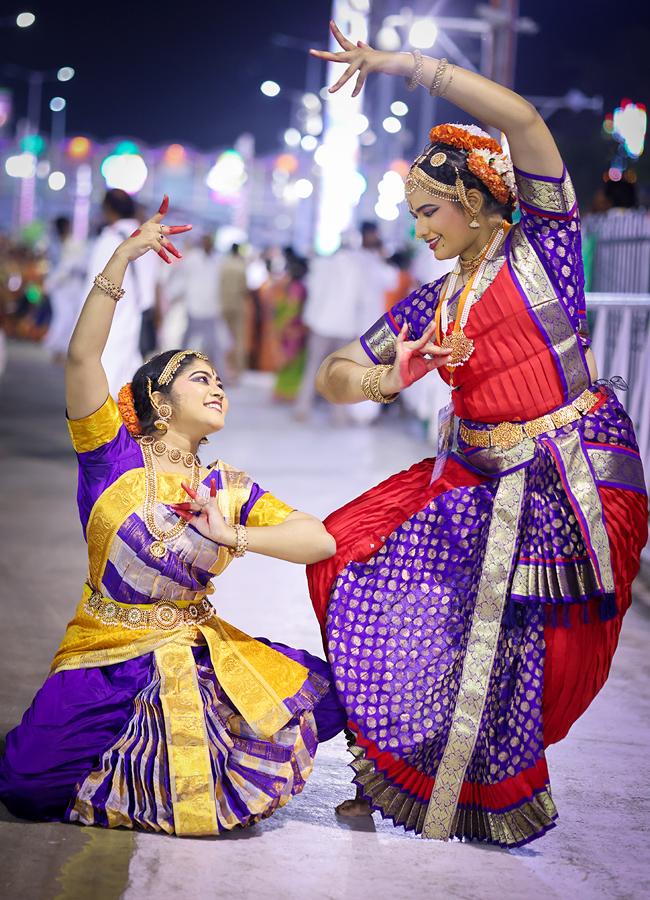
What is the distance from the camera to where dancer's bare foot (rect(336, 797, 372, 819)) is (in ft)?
8.16

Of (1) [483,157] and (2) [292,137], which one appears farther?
(2) [292,137]

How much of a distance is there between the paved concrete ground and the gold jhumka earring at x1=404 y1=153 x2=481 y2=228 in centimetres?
152

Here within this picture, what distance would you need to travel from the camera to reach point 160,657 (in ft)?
7.70

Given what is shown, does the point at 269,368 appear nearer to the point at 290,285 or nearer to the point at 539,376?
the point at 290,285

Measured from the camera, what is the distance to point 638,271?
6.68 m

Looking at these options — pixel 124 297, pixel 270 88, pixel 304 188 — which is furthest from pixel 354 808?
pixel 270 88

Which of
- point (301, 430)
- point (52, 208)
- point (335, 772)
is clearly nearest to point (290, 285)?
point (301, 430)

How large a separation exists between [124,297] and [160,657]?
14.0 feet

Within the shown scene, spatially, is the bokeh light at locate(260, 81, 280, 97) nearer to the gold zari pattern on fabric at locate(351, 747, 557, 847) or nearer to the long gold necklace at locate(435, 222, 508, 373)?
the long gold necklace at locate(435, 222, 508, 373)

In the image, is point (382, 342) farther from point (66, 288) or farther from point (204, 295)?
point (66, 288)

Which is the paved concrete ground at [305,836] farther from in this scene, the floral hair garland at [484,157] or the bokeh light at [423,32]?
→ the bokeh light at [423,32]

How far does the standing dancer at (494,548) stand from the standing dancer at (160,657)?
178 millimetres

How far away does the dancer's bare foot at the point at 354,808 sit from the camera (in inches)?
97.9

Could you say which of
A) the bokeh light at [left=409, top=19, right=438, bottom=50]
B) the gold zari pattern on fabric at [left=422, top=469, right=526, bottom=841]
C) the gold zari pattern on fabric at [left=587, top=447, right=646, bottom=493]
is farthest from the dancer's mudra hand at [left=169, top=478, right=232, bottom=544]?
the bokeh light at [left=409, top=19, right=438, bottom=50]
